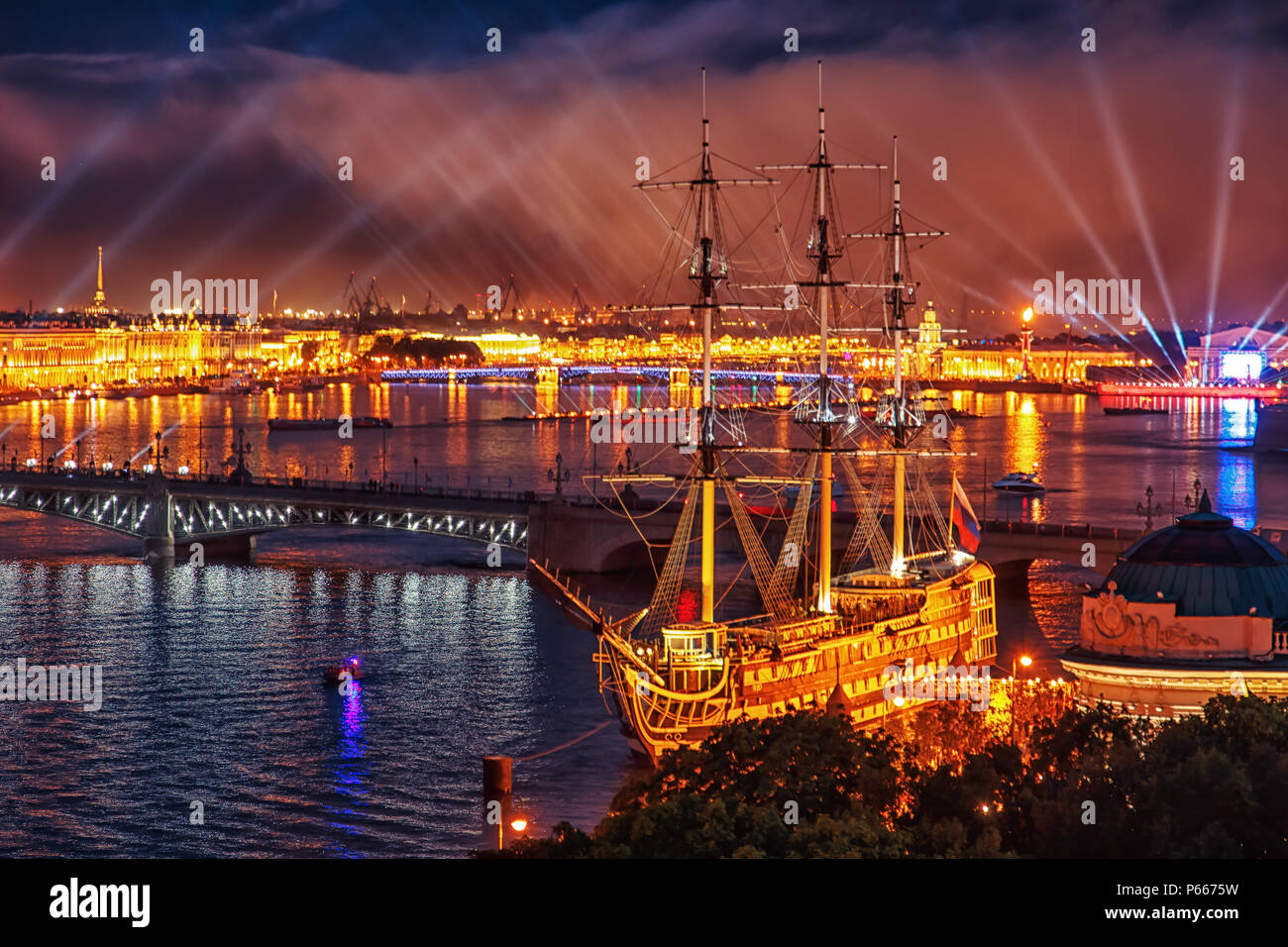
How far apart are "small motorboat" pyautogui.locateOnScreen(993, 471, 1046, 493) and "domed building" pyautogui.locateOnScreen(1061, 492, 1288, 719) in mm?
46093

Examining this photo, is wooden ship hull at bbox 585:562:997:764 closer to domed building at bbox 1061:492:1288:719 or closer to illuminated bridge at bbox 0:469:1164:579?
domed building at bbox 1061:492:1288:719

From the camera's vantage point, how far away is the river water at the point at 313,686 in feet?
73.4

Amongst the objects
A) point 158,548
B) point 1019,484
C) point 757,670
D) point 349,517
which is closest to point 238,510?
point 158,548

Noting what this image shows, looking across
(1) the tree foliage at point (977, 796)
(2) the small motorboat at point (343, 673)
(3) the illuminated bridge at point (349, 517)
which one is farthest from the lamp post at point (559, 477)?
(1) the tree foliage at point (977, 796)

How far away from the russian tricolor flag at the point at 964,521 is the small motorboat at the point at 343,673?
11.0 meters

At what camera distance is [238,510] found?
45.3 metres

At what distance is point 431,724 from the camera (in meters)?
27.3

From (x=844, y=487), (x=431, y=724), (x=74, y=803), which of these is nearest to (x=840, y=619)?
(x=431, y=724)

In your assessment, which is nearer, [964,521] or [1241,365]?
[964,521]

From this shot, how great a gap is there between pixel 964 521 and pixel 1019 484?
3208cm

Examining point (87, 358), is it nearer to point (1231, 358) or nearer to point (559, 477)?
point (1231, 358)

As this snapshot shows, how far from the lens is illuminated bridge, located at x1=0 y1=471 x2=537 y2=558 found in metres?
43.7

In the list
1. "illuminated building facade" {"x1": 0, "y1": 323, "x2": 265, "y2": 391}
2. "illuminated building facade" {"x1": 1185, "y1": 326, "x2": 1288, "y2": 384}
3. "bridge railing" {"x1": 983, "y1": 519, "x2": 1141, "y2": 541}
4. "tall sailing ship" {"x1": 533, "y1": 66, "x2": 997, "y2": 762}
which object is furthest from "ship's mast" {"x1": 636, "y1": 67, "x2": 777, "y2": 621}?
"illuminated building facade" {"x1": 1185, "y1": 326, "x2": 1288, "y2": 384}

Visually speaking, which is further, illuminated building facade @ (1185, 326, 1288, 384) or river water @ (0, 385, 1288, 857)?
illuminated building facade @ (1185, 326, 1288, 384)
